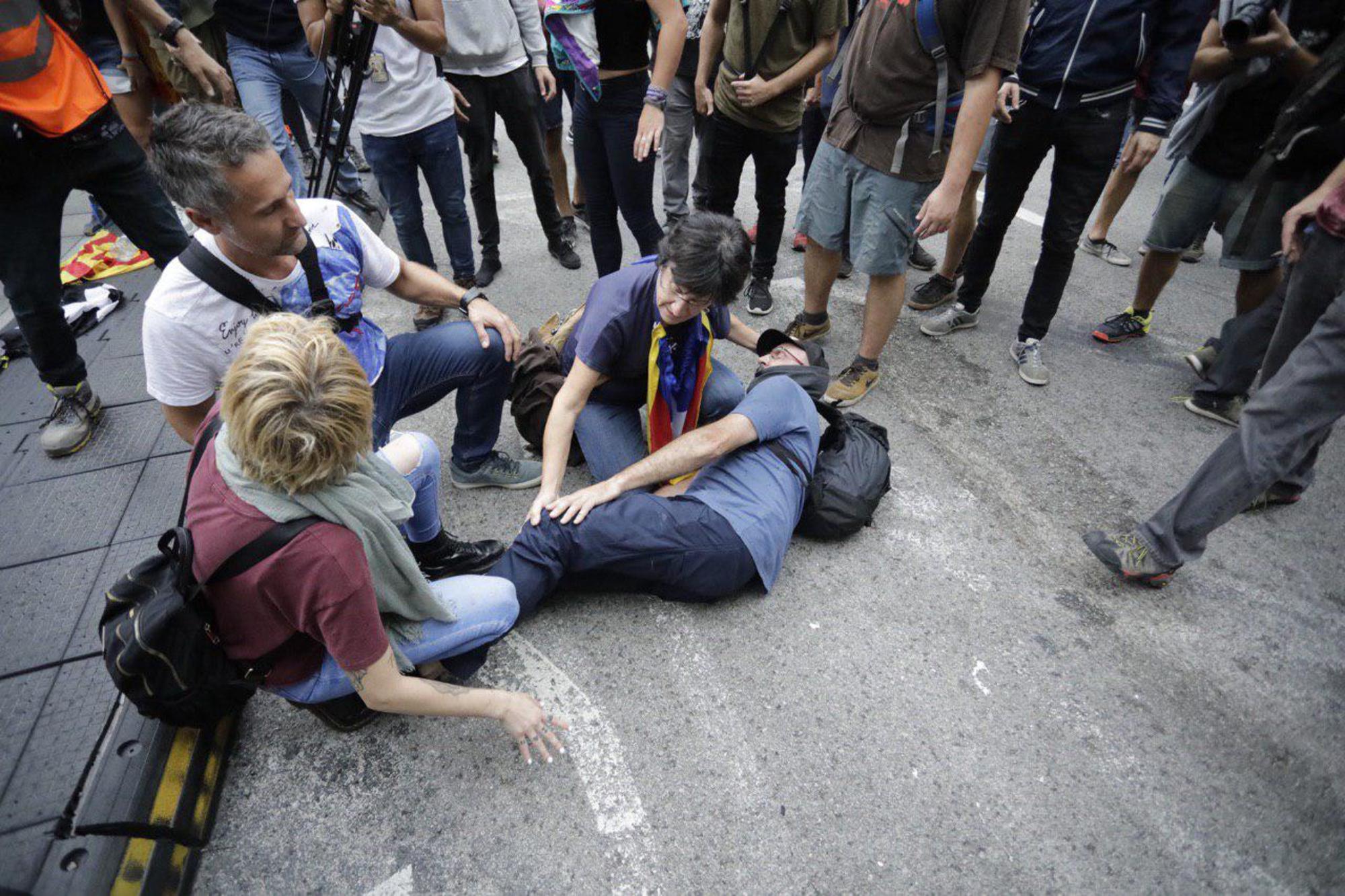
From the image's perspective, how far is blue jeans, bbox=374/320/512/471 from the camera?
246 cm

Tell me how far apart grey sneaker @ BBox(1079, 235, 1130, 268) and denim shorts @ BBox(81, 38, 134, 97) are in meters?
5.81

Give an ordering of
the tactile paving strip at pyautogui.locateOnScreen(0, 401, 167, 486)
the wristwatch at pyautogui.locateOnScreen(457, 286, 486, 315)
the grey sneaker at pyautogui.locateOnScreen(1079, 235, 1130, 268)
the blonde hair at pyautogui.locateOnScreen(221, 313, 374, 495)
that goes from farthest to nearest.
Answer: the grey sneaker at pyautogui.locateOnScreen(1079, 235, 1130, 268) → the tactile paving strip at pyautogui.locateOnScreen(0, 401, 167, 486) → the wristwatch at pyautogui.locateOnScreen(457, 286, 486, 315) → the blonde hair at pyautogui.locateOnScreen(221, 313, 374, 495)

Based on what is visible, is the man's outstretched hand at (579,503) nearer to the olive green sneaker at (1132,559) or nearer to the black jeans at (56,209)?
the olive green sneaker at (1132,559)

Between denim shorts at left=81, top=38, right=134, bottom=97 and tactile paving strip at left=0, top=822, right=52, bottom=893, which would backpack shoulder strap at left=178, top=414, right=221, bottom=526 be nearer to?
tactile paving strip at left=0, top=822, right=52, bottom=893

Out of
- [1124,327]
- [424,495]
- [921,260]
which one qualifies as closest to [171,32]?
[424,495]

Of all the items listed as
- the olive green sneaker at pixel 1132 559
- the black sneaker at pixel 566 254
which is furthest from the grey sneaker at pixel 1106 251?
the black sneaker at pixel 566 254

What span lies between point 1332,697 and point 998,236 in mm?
2413

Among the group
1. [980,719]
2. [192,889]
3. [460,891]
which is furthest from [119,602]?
[980,719]

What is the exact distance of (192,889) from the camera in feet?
5.32

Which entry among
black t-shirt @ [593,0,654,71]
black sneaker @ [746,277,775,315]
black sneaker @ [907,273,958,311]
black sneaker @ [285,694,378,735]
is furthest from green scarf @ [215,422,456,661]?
black sneaker @ [907,273,958,311]

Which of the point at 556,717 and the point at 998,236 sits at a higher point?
the point at 998,236

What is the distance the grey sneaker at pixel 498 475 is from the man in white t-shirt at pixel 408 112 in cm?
136

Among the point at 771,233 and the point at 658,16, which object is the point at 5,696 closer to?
the point at 658,16

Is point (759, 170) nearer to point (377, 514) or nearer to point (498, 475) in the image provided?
point (498, 475)
